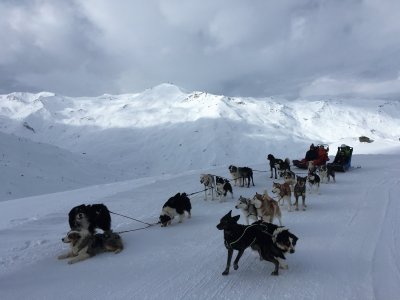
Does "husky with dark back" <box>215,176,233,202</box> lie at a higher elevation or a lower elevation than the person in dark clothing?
lower

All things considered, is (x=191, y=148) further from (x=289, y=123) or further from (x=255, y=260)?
(x=255, y=260)

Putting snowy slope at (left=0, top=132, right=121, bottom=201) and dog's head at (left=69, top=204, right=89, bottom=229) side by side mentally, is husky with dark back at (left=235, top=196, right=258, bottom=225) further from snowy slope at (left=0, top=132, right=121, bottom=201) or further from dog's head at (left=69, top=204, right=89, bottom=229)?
snowy slope at (left=0, top=132, right=121, bottom=201)

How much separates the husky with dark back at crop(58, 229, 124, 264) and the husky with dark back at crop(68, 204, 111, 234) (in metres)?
0.22

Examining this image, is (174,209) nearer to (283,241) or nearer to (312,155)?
(283,241)

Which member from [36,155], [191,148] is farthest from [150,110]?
[36,155]

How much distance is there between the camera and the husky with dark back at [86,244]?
6578mm

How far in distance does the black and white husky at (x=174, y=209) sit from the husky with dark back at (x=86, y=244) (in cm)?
186

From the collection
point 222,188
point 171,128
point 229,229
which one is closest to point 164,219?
point 222,188

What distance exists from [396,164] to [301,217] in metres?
12.1

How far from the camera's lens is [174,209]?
29.5 ft

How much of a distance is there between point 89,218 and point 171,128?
2581 inches

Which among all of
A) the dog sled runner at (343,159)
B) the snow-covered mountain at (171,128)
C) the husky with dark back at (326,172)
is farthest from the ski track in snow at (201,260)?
the snow-covered mountain at (171,128)

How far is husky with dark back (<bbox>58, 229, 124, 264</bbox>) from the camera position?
6578 mm

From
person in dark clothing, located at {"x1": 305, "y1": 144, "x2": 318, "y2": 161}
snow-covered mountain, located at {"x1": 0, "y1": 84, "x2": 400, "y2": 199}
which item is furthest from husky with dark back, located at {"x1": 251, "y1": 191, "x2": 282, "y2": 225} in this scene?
snow-covered mountain, located at {"x1": 0, "y1": 84, "x2": 400, "y2": 199}
